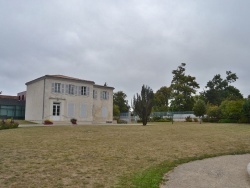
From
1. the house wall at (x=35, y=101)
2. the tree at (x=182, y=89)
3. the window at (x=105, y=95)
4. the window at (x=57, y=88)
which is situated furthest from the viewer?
the tree at (x=182, y=89)

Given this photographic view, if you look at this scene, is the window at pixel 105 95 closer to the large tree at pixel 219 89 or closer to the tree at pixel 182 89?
the tree at pixel 182 89

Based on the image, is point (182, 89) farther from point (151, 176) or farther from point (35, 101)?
point (151, 176)

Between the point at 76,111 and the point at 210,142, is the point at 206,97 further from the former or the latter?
the point at 210,142

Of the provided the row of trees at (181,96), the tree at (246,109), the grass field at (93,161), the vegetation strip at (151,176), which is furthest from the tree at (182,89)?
the vegetation strip at (151,176)

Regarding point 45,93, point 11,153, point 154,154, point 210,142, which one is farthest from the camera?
point 45,93

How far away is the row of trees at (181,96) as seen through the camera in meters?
34.7

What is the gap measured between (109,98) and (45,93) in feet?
35.5

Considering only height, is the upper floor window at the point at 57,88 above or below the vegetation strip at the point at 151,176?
above

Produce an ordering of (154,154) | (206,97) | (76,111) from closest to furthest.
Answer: (154,154) < (76,111) < (206,97)

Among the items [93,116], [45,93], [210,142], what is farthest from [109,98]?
[210,142]

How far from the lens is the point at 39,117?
34344 mm

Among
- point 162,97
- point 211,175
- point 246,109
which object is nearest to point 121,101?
point 162,97

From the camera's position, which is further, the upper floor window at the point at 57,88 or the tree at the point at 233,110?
the tree at the point at 233,110

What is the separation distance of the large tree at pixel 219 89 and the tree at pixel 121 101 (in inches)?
865
